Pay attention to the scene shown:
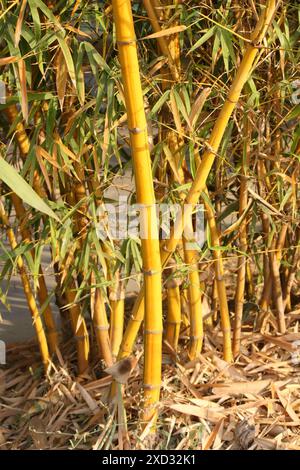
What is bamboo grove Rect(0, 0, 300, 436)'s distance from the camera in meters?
1.79

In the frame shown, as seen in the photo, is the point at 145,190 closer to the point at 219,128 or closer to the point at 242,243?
the point at 219,128

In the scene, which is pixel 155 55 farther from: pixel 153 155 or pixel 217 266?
pixel 217 266

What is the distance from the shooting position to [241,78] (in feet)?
5.56

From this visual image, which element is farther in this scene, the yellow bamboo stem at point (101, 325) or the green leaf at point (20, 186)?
the yellow bamboo stem at point (101, 325)

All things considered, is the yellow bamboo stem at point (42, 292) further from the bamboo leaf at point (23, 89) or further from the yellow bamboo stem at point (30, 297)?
the bamboo leaf at point (23, 89)

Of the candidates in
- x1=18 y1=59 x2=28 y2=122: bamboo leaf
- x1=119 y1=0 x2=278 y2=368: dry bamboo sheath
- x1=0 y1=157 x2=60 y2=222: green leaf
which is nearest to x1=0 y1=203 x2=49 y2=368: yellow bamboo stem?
x1=119 y1=0 x2=278 y2=368: dry bamboo sheath

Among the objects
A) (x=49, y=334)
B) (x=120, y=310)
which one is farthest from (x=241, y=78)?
(x=49, y=334)

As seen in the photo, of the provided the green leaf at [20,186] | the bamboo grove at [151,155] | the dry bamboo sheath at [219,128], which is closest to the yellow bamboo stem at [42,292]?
the bamboo grove at [151,155]

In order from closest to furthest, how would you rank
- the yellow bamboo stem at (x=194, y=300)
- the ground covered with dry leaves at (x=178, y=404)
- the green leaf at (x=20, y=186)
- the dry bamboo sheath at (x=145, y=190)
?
the green leaf at (x=20, y=186), the dry bamboo sheath at (x=145, y=190), the ground covered with dry leaves at (x=178, y=404), the yellow bamboo stem at (x=194, y=300)

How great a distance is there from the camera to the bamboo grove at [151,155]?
1790 mm

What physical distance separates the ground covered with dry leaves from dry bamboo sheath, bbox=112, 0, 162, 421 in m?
0.10

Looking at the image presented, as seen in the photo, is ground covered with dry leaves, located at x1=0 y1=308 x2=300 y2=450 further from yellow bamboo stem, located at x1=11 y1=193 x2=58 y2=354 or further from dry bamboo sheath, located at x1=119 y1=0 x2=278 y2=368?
dry bamboo sheath, located at x1=119 y1=0 x2=278 y2=368

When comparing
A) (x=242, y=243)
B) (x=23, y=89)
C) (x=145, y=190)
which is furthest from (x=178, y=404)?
(x=23, y=89)

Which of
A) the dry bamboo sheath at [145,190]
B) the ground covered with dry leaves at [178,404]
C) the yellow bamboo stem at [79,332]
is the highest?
the dry bamboo sheath at [145,190]
